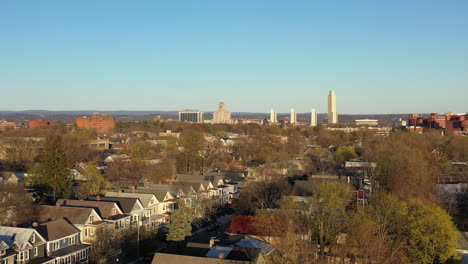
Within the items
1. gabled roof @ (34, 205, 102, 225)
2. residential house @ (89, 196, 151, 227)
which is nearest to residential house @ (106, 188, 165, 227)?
residential house @ (89, 196, 151, 227)

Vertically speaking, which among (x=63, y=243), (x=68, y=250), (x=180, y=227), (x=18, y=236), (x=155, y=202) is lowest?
(x=68, y=250)

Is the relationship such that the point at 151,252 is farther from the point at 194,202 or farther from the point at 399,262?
the point at 399,262

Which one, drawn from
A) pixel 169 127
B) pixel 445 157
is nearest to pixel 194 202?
pixel 445 157

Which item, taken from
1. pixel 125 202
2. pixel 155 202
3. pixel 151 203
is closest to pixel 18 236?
pixel 125 202

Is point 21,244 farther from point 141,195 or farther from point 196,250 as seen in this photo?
point 141,195

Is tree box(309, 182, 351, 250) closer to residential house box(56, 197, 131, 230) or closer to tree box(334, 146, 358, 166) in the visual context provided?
residential house box(56, 197, 131, 230)

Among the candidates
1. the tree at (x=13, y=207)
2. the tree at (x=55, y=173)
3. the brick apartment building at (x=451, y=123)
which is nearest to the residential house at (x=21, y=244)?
the tree at (x=13, y=207)

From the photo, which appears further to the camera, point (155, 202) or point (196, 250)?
point (155, 202)
